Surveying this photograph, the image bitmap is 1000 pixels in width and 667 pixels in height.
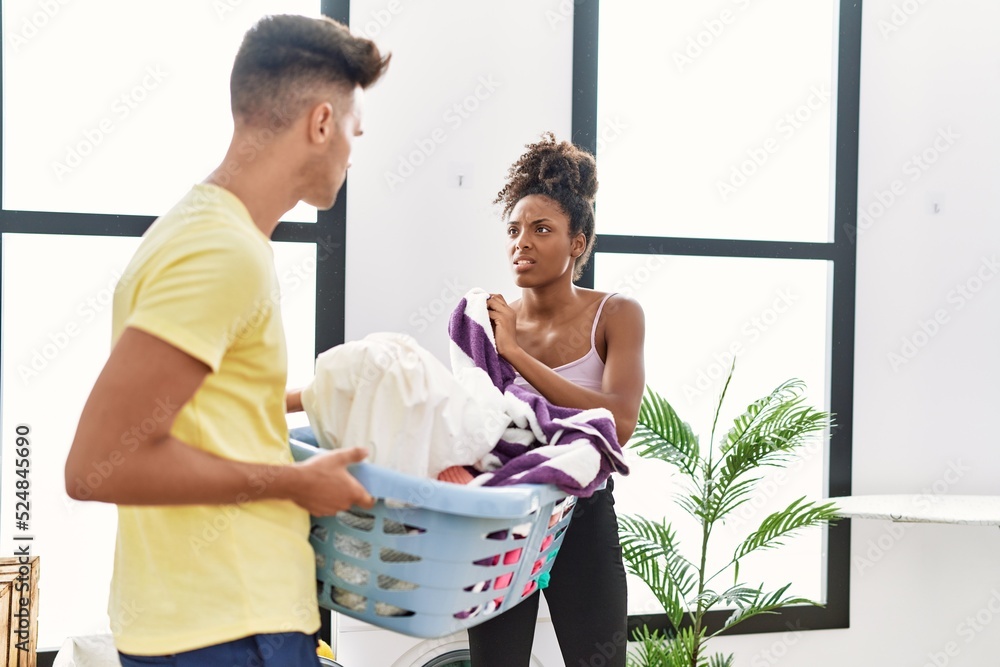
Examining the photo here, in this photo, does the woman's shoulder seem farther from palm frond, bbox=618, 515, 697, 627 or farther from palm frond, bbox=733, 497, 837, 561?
palm frond, bbox=733, 497, 837, 561

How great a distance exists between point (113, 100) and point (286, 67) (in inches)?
58.9

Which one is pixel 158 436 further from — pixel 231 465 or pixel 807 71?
pixel 807 71

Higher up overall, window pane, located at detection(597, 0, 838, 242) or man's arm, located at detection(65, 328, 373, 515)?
window pane, located at detection(597, 0, 838, 242)

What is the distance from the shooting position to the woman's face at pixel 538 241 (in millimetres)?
1679

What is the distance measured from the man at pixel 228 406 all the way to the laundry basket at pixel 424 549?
0.05 metres

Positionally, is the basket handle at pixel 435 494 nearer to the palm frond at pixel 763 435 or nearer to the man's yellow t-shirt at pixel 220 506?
the man's yellow t-shirt at pixel 220 506

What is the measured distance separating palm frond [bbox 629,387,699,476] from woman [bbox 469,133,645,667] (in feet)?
1.82

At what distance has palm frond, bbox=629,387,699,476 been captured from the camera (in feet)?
7.14

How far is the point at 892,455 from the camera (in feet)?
8.43

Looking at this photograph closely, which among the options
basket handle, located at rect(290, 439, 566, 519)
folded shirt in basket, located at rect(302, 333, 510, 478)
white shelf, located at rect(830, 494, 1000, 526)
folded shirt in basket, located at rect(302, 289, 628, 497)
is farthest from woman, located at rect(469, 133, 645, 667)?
white shelf, located at rect(830, 494, 1000, 526)

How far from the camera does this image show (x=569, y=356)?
1.66 meters

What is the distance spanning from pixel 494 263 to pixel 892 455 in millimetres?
1397

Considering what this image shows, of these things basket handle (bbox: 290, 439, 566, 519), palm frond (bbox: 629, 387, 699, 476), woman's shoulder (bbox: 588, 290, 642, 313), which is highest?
woman's shoulder (bbox: 588, 290, 642, 313)

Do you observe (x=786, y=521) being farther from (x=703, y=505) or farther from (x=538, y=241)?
(x=538, y=241)
